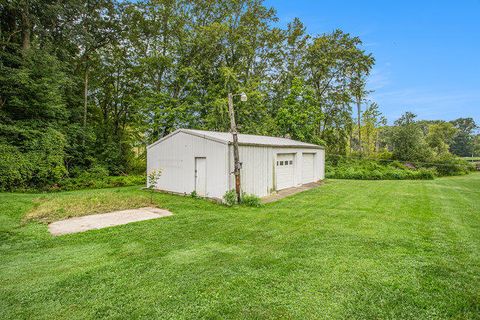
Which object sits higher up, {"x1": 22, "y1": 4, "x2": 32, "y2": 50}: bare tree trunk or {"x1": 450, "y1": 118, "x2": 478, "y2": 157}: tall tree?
{"x1": 22, "y1": 4, "x2": 32, "y2": 50}: bare tree trunk

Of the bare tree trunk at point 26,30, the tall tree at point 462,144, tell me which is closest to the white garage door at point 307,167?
the bare tree trunk at point 26,30

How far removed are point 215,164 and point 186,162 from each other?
169cm

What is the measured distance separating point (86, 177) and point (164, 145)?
6.21m

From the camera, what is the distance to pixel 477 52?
498 inches

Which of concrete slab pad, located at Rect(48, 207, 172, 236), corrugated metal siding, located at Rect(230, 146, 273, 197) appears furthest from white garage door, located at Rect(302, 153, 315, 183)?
concrete slab pad, located at Rect(48, 207, 172, 236)

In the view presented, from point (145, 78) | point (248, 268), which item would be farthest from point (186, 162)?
point (145, 78)

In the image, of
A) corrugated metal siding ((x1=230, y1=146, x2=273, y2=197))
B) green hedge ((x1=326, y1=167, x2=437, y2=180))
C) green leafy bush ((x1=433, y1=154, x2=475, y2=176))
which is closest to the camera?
corrugated metal siding ((x1=230, y1=146, x2=273, y2=197))

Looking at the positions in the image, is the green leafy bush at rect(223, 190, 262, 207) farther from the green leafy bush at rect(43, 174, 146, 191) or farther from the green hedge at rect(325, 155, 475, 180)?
the green hedge at rect(325, 155, 475, 180)

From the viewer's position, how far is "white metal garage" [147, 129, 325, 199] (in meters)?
9.18

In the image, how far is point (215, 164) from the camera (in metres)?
9.27

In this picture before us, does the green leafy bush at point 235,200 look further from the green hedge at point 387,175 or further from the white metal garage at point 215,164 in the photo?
the green hedge at point 387,175

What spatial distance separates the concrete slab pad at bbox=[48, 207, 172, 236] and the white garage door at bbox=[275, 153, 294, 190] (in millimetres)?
5801

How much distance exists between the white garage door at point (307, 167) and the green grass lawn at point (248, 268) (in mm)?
7484

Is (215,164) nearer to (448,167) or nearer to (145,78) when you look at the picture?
→ (145,78)
